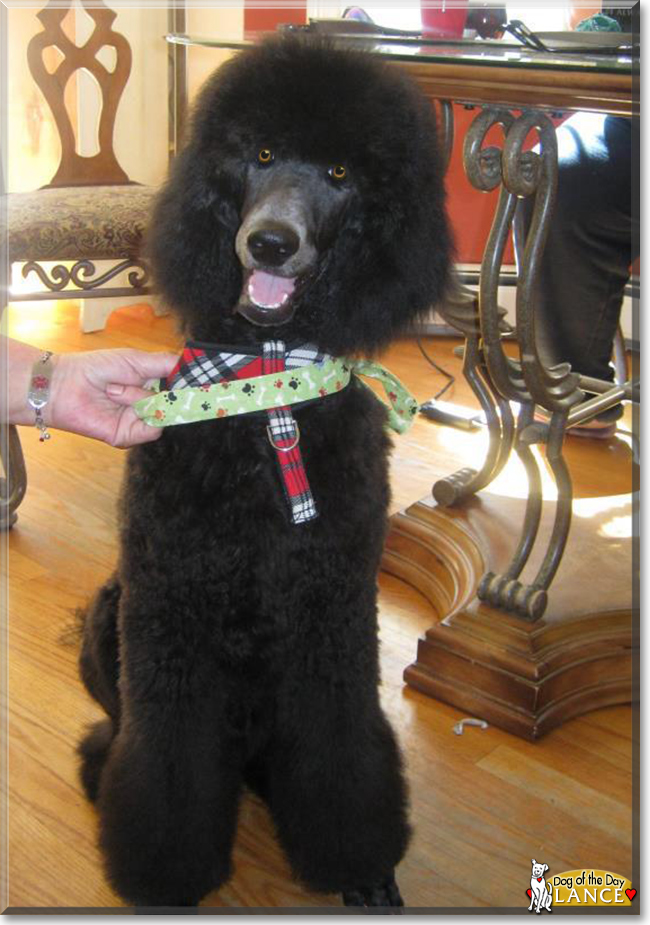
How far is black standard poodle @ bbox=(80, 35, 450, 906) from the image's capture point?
3.13 feet

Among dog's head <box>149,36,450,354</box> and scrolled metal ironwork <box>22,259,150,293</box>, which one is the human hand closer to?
dog's head <box>149,36,450,354</box>

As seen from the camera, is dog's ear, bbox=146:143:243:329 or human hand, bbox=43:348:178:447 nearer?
dog's ear, bbox=146:143:243:329

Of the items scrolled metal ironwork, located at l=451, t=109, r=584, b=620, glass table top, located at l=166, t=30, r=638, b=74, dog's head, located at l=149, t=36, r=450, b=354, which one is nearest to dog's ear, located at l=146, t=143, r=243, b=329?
dog's head, located at l=149, t=36, r=450, b=354

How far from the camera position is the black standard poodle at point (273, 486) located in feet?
3.13

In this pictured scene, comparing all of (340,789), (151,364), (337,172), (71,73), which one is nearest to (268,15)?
(71,73)

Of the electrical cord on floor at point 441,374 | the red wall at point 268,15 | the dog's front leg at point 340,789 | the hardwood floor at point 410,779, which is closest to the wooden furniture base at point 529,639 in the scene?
the hardwood floor at point 410,779

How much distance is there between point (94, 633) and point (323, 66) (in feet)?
2.33

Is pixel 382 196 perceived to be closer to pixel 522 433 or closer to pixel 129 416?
pixel 129 416

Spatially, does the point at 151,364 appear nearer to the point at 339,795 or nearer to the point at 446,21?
the point at 339,795

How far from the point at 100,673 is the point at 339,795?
33 cm

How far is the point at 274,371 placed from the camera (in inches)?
40.0

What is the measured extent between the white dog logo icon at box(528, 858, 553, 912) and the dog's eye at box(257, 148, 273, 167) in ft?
2.86

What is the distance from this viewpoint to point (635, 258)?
2.21 metres

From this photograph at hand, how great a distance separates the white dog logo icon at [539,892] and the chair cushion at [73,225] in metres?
1.28
